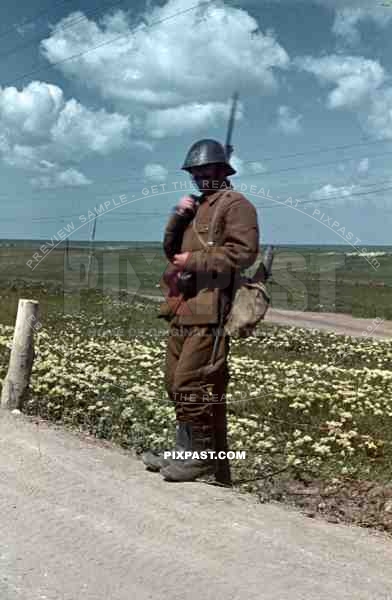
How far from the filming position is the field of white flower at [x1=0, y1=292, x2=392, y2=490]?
7.30m

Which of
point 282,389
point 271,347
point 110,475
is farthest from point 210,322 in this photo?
point 271,347

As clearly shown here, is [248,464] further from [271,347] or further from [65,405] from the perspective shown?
[271,347]

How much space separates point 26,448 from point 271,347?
11708mm

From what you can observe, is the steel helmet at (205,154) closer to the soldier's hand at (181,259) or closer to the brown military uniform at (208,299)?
the brown military uniform at (208,299)

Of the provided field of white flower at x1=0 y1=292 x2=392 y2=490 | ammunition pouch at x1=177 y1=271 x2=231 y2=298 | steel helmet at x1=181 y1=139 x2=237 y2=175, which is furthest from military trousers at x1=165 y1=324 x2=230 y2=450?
steel helmet at x1=181 y1=139 x2=237 y2=175

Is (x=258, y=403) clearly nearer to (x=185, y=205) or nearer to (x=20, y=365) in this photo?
(x=20, y=365)

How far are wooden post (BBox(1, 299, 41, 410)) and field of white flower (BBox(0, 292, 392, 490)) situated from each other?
0.19 metres

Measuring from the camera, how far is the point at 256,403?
9789 millimetres

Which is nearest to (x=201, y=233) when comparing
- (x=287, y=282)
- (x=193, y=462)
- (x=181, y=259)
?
(x=181, y=259)

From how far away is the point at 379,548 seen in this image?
15.8 feet

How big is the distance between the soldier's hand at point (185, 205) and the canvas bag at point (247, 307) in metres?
0.27

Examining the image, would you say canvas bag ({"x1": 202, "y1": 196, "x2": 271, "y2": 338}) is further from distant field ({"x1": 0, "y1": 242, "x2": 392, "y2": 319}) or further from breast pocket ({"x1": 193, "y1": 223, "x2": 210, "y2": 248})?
distant field ({"x1": 0, "y1": 242, "x2": 392, "y2": 319})

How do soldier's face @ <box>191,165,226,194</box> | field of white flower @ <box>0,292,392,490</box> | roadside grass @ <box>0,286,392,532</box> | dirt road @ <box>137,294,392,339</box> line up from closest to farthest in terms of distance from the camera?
soldier's face @ <box>191,165,226,194</box>
roadside grass @ <box>0,286,392,532</box>
field of white flower @ <box>0,292,392,490</box>
dirt road @ <box>137,294,392,339</box>

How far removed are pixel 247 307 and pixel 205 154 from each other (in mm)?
1148
